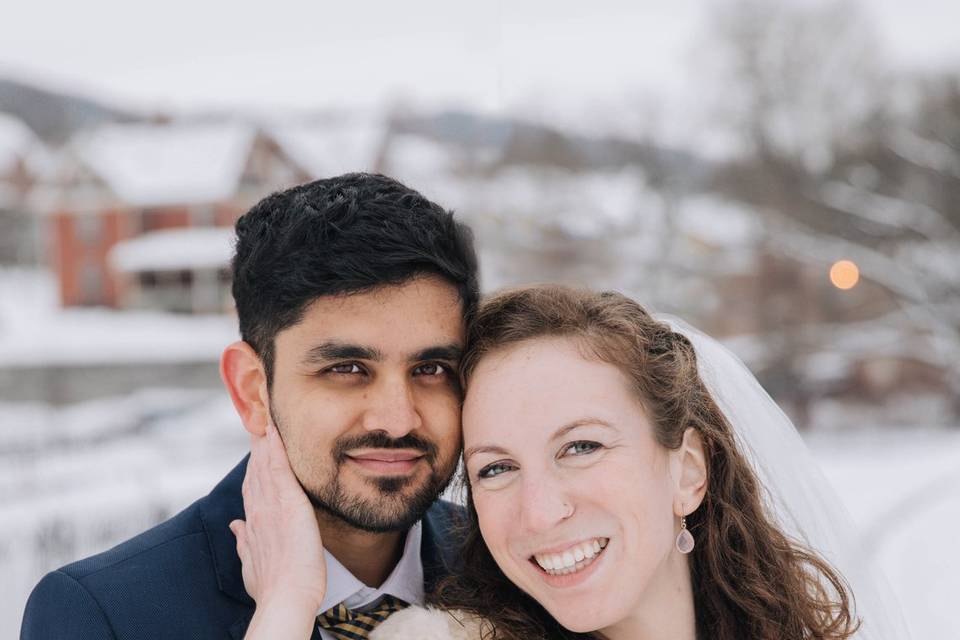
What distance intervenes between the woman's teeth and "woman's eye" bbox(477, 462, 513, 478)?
0.16m

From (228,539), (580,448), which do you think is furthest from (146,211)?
(580,448)

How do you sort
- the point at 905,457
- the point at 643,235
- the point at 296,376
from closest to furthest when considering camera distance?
the point at 296,376 < the point at 905,457 < the point at 643,235

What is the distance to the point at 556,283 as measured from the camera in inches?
73.4

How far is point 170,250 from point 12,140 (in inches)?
121

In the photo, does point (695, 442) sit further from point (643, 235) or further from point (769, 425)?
point (643, 235)

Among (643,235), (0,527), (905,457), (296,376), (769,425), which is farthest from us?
(643,235)

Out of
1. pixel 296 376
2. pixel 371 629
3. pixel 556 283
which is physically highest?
pixel 556 283

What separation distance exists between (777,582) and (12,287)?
1605 cm

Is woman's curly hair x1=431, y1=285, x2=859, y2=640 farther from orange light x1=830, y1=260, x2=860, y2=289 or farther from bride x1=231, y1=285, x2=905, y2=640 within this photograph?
orange light x1=830, y1=260, x2=860, y2=289

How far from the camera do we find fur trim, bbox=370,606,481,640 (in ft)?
5.44

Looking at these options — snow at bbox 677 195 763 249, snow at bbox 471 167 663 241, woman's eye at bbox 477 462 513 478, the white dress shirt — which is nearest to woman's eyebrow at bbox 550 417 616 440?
woman's eye at bbox 477 462 513 478

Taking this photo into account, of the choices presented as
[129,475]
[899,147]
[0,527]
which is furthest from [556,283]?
[899,147]

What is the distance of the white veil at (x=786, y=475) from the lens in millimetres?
2041

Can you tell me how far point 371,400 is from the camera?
5.68ft
